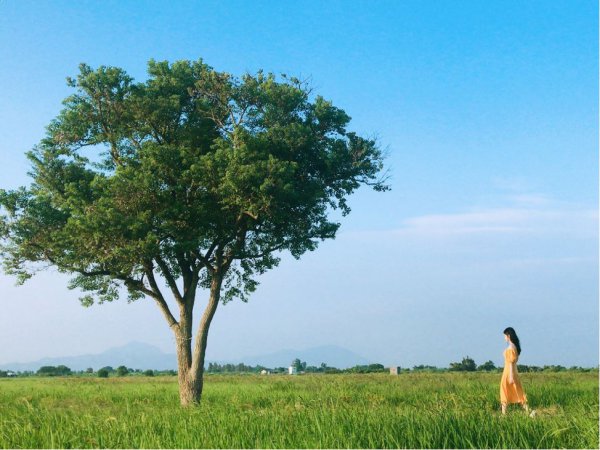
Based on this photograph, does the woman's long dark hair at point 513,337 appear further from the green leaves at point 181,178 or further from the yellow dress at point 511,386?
the green leaves at point 181,178

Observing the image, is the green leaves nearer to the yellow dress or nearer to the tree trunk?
the tree trunk

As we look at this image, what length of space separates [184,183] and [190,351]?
704 cm

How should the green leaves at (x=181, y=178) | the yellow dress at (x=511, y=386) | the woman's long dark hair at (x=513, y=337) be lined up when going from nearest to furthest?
the yellow dress at (x=511, y=386) < the woman's long dark hair at (x=513, y=337) < the green leaves at (x=181, y=178)

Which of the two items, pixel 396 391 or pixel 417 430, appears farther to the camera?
pixel 396 391

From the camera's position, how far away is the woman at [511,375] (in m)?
16.9

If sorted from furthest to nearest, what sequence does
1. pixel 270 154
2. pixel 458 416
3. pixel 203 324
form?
pixel 203 324 → pixel 270 154 → pixel 458 416

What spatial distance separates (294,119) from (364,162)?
3504mm

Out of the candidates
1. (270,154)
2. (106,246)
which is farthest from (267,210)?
(106,246)

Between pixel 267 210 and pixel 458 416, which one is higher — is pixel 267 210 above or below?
above

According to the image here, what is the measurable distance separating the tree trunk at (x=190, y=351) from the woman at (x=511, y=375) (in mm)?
12924

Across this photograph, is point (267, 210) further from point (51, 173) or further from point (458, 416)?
point (458, 416)

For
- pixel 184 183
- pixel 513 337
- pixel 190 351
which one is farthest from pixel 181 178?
pixel 513 337

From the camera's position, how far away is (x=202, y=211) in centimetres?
2492

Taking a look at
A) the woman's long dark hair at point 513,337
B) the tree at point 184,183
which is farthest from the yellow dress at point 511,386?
the tree at point 184,183
